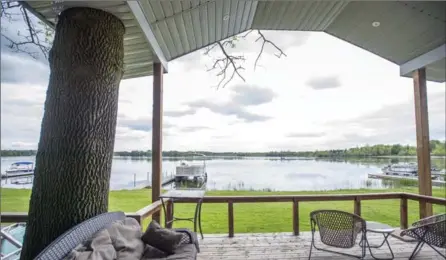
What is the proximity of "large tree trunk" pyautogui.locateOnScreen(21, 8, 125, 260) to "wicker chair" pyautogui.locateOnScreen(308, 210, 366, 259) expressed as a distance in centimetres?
256

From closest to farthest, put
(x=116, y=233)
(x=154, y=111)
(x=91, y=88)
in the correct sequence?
(x=116, y=233) < (x=91, y=88) < (x=154, y=111)

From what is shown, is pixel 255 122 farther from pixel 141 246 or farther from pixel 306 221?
pixel 141 246

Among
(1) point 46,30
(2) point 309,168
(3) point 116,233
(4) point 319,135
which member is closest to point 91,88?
(1) point 46,30

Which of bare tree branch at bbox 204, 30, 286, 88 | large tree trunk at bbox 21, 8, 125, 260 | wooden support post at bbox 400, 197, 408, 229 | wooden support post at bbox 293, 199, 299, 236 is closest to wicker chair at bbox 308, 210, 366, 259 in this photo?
wooden support post at bbox 293, 199, 299, 236

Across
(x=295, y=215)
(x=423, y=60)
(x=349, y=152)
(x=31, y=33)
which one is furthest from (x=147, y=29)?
(x=423, y=60)

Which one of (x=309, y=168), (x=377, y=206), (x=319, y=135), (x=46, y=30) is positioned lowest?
(x=377, y=206)

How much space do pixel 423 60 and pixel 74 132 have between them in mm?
5387

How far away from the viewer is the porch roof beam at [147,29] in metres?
3.08

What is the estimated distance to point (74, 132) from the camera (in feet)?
8.84

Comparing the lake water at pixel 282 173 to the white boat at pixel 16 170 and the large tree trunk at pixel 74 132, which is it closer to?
the large tree trunk at pixel 74 132

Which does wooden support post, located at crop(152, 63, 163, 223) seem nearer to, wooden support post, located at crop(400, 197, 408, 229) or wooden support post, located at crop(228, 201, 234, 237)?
wooden support post, located at crop(228, 201, 234, 237)

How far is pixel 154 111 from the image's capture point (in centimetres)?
459

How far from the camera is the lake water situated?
4895 mm

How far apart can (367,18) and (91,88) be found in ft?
13.2
